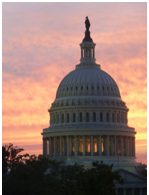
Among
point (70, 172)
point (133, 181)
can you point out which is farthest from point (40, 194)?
point (133, 181)

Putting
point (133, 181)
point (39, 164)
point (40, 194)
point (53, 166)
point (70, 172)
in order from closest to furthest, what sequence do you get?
point (40, 194) → point (39, 164) → point (70, 172) → point (53, 166) → point (133, 181)

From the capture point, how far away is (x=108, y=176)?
156000 millimetres

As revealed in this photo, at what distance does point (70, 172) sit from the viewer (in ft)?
535

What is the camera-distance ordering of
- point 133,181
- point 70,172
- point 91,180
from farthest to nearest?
point 133,181 → point 70,172 → point 91,180

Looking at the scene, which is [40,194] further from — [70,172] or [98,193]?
[70,172]

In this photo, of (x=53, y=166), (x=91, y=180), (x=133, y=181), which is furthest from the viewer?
(x=133, y=181)

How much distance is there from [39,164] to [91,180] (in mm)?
15070

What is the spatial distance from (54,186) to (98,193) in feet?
60.8

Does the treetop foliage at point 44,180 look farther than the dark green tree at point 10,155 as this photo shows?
No

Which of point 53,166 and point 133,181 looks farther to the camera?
point 133,181

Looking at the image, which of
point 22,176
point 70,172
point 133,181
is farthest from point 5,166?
point 133,181

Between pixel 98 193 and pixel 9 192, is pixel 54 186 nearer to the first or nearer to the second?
pixel 9 192

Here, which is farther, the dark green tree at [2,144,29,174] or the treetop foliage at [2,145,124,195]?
the dark green tree at [2,144,29,174]

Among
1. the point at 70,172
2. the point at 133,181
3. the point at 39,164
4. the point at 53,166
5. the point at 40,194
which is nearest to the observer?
the point at 40,194
